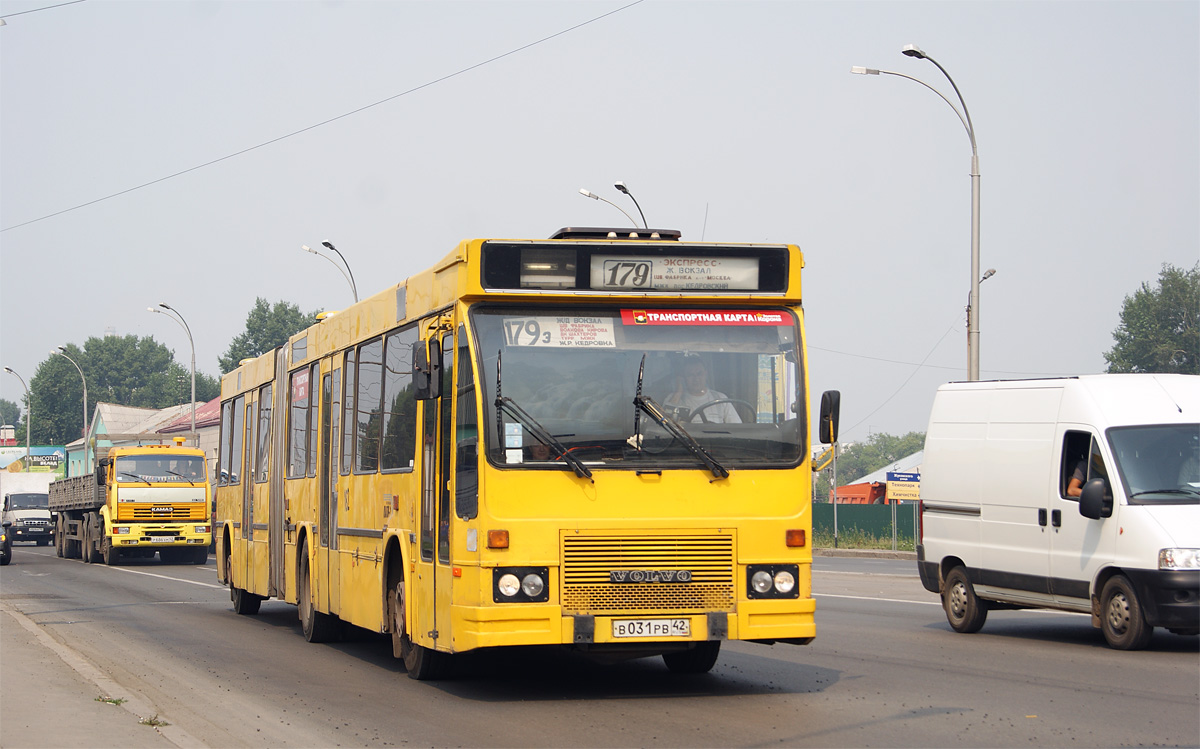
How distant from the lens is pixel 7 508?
56.6 metres

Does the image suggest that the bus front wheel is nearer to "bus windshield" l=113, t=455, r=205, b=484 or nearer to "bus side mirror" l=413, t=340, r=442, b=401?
"bus side mirror" l=413, t=340, r=442, b=401

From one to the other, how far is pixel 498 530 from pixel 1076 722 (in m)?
3.93

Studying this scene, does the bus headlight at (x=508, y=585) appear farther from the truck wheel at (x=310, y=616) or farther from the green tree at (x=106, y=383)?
the green tree at (x=106, y=383)

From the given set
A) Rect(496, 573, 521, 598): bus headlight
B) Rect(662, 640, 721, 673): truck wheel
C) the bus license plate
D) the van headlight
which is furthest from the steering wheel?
the van headlight

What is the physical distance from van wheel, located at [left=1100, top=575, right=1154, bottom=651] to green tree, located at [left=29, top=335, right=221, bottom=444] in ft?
488

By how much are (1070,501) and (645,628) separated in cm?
597

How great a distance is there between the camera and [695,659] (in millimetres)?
11727

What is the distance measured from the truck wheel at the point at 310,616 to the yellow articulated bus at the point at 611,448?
14.1 ft

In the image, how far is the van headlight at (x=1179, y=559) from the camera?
12625mm

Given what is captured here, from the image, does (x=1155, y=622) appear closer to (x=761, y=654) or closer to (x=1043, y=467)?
(x=1043, y=467)

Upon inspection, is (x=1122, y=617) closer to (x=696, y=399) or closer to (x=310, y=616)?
(x=696, y=399)

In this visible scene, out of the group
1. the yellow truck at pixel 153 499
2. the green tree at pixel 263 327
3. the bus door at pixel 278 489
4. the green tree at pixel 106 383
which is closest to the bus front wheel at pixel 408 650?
the bus door at pixel 278 489

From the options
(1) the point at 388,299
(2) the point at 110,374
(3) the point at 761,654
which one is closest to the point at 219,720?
(1) the point at 388,299

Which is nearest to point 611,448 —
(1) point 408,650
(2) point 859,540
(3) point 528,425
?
(3) point 528,425
